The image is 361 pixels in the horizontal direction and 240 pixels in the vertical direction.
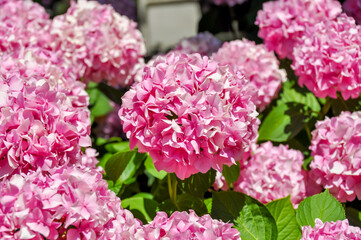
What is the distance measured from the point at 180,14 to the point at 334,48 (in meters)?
2.20

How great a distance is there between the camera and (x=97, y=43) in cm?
150

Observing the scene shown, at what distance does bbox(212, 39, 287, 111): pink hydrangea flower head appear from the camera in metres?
1.43

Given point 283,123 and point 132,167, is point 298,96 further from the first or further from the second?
point 132,167

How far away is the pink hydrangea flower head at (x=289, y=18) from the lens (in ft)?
4.78

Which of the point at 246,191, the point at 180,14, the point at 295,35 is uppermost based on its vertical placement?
the point at 295,35

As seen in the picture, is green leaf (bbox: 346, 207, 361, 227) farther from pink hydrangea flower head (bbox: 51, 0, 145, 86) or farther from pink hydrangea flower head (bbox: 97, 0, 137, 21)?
pink hydrangea flower head (bbox: 97, 0, 137, 21)

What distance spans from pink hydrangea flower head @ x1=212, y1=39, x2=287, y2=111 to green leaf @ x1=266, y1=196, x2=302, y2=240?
0.40 meters

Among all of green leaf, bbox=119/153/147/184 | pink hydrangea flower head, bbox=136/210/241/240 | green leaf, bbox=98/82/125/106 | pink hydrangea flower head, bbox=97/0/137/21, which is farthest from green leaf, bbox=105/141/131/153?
pink hydrangea flower head, bbox=97/0/137/21

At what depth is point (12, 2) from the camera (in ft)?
5.30

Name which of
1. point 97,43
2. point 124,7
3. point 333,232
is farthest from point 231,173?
point 124,7

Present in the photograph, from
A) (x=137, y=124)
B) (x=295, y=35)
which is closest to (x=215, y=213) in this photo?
(x=137, y=124)

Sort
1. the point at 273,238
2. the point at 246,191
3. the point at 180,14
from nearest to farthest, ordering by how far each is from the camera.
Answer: the point at 273,238 < the point at 246,191 < the point at 180,14

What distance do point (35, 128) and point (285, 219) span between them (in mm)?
494

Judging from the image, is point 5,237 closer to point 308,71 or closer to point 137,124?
point 137,124
